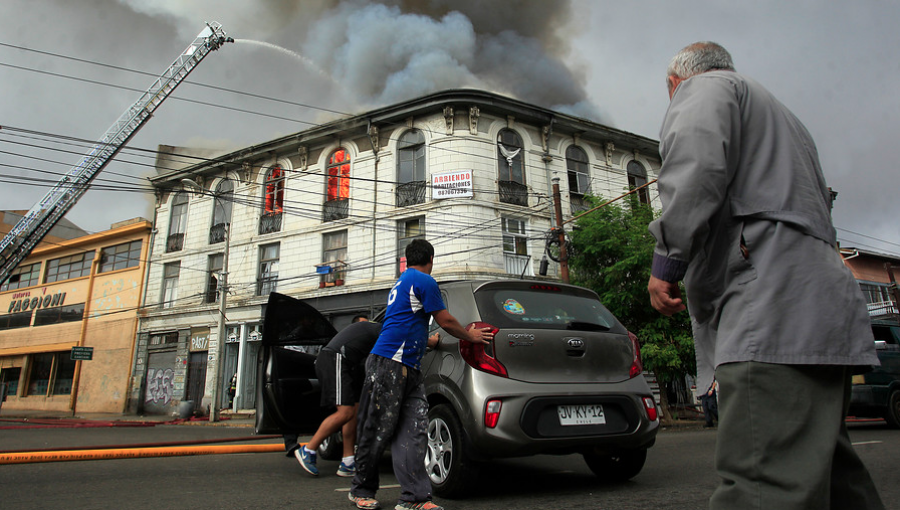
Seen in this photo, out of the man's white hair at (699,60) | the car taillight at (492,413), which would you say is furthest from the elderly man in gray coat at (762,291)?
the car taillight at (492,413)

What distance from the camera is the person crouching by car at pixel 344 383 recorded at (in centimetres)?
458

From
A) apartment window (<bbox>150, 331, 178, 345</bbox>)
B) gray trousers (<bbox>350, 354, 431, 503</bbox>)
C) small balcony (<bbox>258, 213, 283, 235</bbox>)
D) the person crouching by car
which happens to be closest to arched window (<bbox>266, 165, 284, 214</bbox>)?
small balcony (<bbox>258, 213, 283, 235</bbox>)

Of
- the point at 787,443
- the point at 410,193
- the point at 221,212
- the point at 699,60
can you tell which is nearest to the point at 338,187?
the point at 410,193

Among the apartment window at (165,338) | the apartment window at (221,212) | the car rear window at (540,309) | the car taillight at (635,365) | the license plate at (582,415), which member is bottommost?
the license plate at (582,415)

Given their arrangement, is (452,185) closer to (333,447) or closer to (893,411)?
(893,411)

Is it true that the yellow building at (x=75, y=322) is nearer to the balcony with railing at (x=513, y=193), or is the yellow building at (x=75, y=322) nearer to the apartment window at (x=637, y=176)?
the balcony with railing at (x=513, y=193)

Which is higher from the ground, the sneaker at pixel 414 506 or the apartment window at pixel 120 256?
the apartment window at pixel 120 256

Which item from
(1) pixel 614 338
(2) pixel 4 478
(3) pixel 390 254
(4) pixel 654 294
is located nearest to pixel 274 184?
(3) pixel 390 254

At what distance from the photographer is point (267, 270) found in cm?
2362

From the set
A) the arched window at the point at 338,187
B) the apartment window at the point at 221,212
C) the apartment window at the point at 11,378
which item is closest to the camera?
the arched window at the point at 338,187

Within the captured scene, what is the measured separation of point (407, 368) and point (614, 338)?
1.75 m

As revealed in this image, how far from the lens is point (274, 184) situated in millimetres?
24547

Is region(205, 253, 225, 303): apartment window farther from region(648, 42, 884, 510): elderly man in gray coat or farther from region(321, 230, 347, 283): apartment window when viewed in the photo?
region(648, 42, 884, 510): elderly man in gray coat

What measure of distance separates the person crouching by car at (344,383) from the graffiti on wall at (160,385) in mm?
22902
